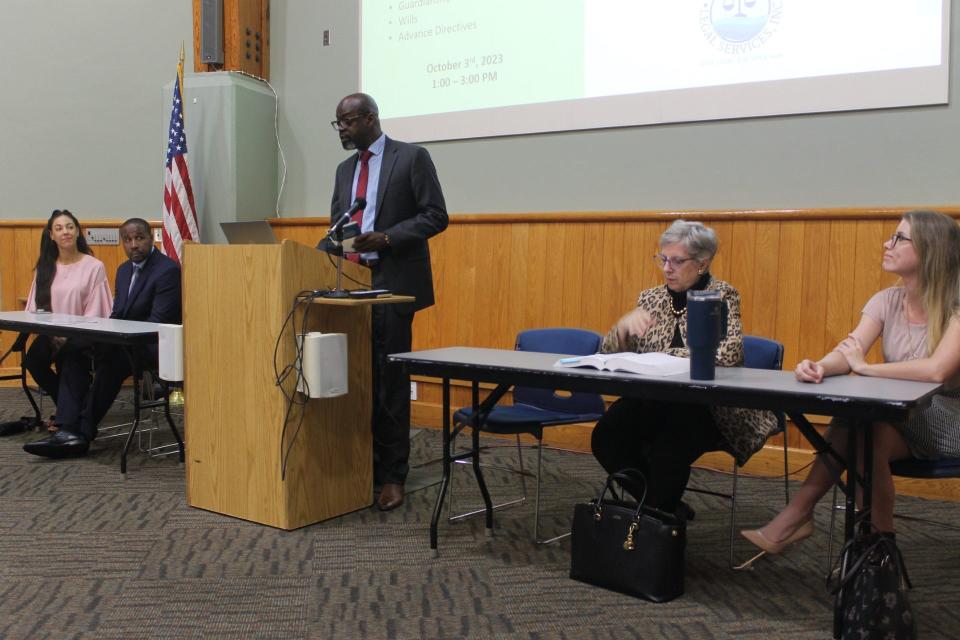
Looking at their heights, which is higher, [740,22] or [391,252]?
[740,22]

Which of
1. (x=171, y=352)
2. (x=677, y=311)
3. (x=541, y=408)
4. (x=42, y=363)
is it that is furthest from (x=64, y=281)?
(x=677, y=311)

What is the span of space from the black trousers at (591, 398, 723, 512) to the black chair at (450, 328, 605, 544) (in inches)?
7.6

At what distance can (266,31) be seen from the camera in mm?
5512

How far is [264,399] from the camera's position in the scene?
2.87m

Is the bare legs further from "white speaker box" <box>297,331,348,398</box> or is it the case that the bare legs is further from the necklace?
"white speaker box" <box>297,331,348,398</box>

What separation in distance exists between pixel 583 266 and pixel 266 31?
2.87 meters

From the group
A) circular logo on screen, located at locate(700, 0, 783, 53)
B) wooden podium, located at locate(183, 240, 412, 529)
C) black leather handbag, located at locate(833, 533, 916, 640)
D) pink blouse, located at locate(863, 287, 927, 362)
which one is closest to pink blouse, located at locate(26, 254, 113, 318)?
wooden podium, located at locate(183, 240, 412, 529)

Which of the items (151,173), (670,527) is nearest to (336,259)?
(670,527)

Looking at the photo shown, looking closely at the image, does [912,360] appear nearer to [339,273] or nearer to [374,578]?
[374,578]

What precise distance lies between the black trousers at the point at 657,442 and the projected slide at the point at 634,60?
6.20 feet

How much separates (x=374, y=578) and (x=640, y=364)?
1.04 meters

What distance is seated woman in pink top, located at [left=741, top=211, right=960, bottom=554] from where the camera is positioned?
225cm

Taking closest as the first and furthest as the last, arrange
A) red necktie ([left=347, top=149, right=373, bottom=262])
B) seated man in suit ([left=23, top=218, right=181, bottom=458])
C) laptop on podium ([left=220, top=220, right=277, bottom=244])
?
laptop on podium ([left=220, top=220, right=277, bottom=244]), red necktie ([left=347, top=149, right=373, bottom=262]), seated man in suit ([left=23, top=218, right=181, bottom=458])

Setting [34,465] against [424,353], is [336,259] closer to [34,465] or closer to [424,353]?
[424,353]
